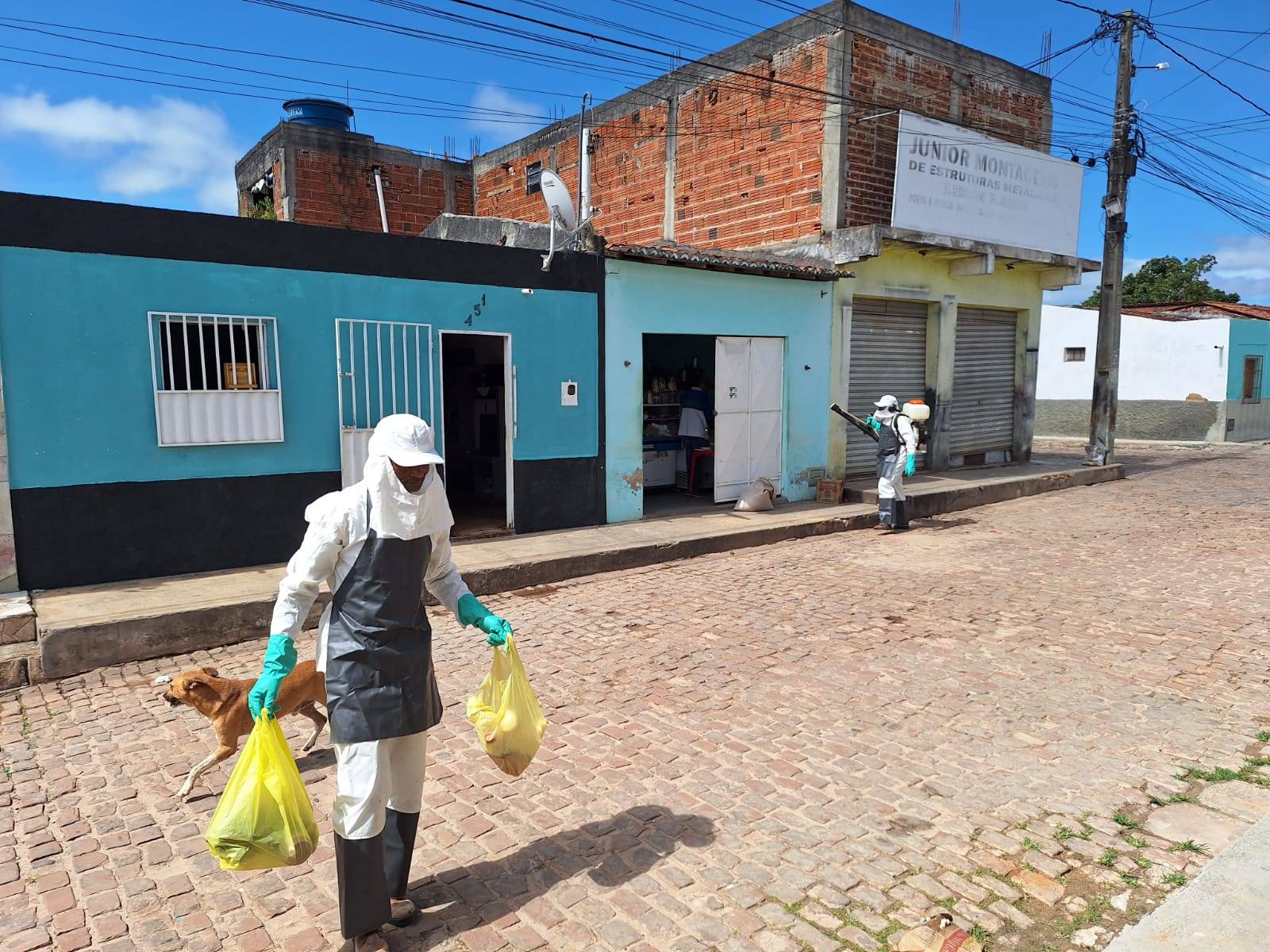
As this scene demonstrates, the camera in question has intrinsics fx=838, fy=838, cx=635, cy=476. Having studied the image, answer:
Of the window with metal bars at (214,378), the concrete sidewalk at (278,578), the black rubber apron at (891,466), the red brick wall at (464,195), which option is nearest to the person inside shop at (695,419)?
the concrete sidewalk at (278,578)

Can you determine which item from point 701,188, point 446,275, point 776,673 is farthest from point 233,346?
point 701,188

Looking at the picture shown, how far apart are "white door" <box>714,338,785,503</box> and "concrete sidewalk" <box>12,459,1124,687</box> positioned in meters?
0.62

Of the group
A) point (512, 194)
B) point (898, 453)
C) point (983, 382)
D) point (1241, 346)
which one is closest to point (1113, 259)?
point (983, 382)

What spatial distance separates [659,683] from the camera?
18.0ft

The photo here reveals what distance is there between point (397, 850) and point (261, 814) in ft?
1.84

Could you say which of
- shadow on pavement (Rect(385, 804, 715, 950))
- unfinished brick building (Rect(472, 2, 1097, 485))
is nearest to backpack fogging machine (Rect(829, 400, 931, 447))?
unfinished brick building (Rect(472, 2, 1097, 485))

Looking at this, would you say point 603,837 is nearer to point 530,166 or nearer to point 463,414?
point 463,414

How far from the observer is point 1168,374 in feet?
80.5

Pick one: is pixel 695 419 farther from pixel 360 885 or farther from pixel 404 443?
pixel 360 885

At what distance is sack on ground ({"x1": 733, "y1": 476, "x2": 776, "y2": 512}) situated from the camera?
11.2m

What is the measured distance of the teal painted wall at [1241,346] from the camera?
23.0 m

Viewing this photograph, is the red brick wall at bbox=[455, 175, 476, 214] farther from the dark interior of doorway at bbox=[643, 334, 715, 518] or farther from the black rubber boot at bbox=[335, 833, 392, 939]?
A: the black rubber boot at bbox=[335, 833, 392, 939]

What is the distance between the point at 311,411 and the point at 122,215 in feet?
7.25

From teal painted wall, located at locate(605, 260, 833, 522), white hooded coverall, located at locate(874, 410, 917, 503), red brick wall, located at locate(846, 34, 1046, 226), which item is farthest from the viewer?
Answer: red brick wall, located at locate(846, 34, 1046, 226)
